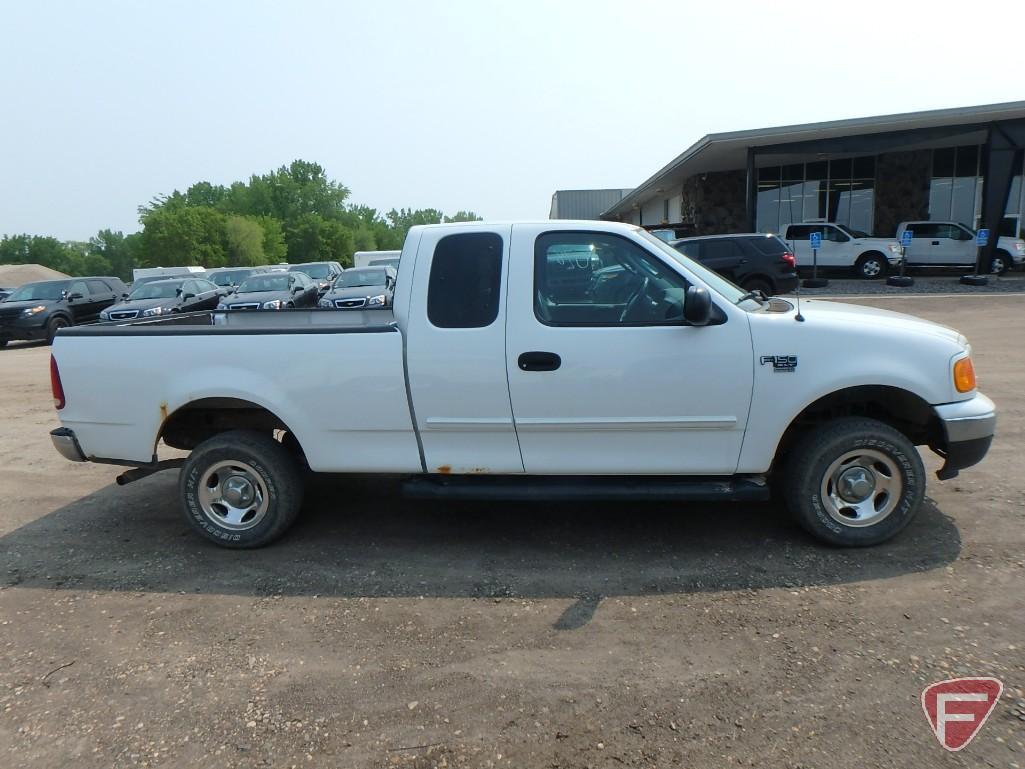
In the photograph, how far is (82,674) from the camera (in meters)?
3.44

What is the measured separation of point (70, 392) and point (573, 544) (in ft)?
11.1

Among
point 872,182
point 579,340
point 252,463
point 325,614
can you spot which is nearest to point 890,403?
point 579,340

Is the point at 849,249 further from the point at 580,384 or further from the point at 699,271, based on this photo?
the point at 580,384

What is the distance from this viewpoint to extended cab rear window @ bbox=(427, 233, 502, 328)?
4.35m

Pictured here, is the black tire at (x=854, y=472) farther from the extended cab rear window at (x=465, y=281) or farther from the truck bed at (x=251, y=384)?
the truck bed at (x=251, y=384)

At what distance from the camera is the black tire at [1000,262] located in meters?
23.8

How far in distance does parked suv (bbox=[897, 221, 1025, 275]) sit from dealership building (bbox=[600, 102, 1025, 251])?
1.16 meters

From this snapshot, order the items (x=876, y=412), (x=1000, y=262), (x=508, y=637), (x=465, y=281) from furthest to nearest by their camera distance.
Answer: (x=1000, y=262), (x=876, y=412), (x=465, y=281), (x=508, y=637)

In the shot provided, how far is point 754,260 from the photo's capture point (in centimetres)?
1789

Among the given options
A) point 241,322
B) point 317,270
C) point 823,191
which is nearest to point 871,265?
point 823,191

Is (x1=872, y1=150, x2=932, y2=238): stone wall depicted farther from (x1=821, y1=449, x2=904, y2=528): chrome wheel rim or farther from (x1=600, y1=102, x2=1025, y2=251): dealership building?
(x1=821, y1=449, x2=904, y2=528): chrome wheel rim

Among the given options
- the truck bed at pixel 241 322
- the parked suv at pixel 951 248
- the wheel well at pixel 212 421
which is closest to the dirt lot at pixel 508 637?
the wheel well at pixel 212 421

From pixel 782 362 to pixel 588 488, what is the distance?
4.33 ft

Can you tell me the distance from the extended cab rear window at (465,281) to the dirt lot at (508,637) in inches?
57.9
